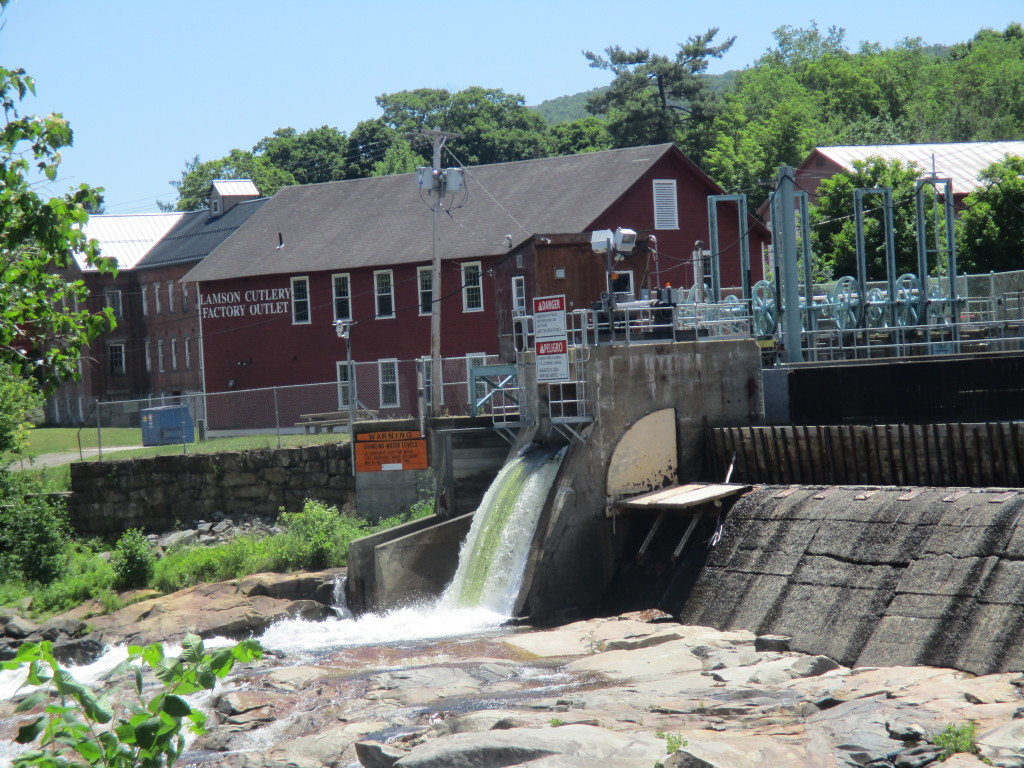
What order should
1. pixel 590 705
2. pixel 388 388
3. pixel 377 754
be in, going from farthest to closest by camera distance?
pixel 388 388 → pixel 590 705 → pixel 377 754

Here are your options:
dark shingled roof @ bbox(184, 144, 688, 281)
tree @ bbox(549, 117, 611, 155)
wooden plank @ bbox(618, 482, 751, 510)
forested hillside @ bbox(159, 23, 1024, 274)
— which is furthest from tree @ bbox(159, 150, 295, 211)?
wooden plank @ bbox(618, 482, 751, 510)

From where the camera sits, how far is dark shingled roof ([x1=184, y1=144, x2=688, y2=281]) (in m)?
44.9

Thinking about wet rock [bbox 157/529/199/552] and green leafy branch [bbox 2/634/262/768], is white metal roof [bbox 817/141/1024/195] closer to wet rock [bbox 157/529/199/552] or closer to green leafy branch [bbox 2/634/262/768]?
wet rock [bbox 157/529/199/552]

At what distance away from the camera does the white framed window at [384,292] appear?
1829 inches

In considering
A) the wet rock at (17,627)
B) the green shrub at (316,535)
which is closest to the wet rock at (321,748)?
the wet rock at (17,627)

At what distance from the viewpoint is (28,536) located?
98.2 ft

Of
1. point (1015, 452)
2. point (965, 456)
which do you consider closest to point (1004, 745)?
point (1015, 452)

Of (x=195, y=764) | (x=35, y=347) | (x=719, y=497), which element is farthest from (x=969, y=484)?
(x=35, y=347)

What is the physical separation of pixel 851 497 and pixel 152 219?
56.3m

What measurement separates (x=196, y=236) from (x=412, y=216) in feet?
63.0

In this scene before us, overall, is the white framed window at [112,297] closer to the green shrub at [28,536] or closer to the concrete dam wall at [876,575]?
the green shrub at [28,536]

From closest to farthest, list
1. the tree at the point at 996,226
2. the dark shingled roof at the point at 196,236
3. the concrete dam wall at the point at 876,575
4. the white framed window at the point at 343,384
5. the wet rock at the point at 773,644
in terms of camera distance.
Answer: the concrete dam wall at the point at 876,575 < the wet rock at the point at 773,644 < the white framed window at the point at 343,384 < the tree at the point at 996,226 < the dark shingled roof at the point at 196,236

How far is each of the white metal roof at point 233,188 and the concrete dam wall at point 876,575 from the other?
48.0 m

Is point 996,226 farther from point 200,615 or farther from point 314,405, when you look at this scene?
point 200,615
